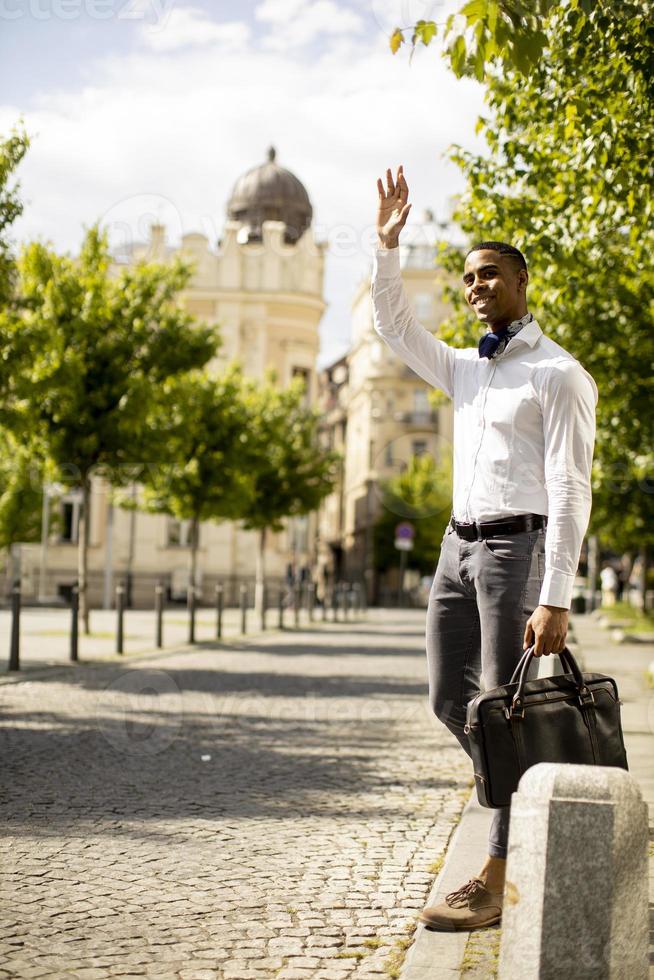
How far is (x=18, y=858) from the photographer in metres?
5.17

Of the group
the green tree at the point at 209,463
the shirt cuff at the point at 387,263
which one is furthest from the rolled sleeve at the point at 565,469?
the green tree at the point at 209,463

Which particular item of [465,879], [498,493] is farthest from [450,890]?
A: [498,493]

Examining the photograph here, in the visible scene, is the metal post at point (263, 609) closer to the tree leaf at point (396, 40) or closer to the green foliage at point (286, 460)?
the green foliage at point (286, 460)

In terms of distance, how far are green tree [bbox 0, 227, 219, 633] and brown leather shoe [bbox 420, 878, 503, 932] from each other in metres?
14.4

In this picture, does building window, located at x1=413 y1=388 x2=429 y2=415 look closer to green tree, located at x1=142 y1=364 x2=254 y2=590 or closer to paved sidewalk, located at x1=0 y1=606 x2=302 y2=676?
paved sidewalk, located at x1=0 y1=606 x2=302 y2=676

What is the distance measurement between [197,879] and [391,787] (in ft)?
8.87

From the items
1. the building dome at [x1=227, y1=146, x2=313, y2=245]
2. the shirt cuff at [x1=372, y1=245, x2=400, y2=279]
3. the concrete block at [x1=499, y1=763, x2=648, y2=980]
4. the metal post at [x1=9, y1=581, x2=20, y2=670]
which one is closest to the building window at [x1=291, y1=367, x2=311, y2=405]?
the building dome at [x1=227, y1=146, x2=313, y2=245]

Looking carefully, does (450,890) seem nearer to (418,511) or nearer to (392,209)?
(392,209)

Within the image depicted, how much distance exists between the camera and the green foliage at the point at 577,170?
6.54 meters

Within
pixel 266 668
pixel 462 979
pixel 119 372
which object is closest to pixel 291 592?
pixel 119 372

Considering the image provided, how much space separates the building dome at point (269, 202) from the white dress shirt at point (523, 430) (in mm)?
55181

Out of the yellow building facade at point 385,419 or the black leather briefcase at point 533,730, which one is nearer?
the black leather briefcase at point 533,730

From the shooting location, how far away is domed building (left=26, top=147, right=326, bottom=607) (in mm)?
51688

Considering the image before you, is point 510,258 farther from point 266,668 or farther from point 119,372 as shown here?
point 119,372
